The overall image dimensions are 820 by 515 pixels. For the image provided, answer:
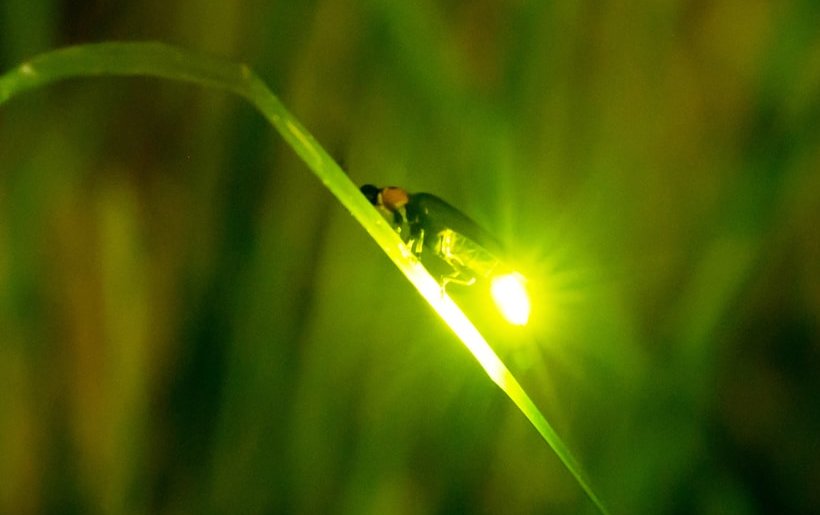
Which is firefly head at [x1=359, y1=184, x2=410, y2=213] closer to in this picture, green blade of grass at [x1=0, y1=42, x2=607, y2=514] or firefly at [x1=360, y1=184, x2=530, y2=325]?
firefly at [x1=360, y1=184, x2=530, y2=325]

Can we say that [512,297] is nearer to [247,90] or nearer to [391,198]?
[391,198]

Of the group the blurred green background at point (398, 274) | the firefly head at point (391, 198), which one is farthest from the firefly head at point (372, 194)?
the blurred green background at point (398, 274)

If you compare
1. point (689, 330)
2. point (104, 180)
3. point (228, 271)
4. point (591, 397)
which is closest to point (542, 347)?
point (591, 397)

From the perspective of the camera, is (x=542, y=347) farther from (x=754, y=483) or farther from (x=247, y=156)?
(x=247, y=156)

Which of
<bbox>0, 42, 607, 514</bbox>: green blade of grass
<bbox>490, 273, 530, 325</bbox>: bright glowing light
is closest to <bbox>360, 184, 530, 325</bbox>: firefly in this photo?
<bbox>490, 273, 530, 325</bbox>: bright glowing light

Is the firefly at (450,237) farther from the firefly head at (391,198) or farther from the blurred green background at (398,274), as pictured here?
the blurred green background at (398,274)

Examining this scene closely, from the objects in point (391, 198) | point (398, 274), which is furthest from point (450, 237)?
point (398, 274)
